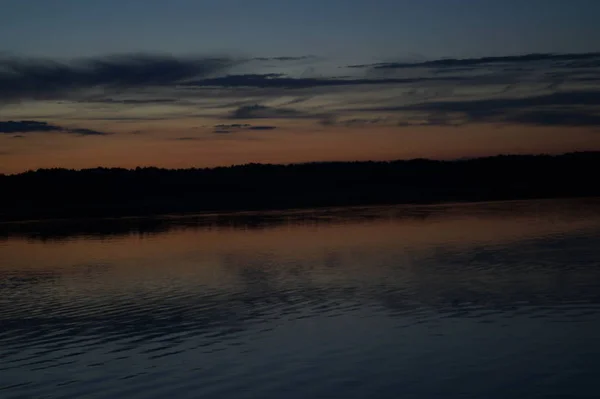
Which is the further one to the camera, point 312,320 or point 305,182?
point 305,182

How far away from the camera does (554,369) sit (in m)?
13.0

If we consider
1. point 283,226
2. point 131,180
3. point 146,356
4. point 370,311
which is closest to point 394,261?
Result: point 370,311

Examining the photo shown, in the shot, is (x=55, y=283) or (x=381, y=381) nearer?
(x=381, y=381)

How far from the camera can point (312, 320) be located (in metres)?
17.3

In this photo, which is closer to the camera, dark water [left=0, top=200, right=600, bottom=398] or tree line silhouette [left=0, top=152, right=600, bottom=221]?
dark water [left=0, top=200, right=600, bottom=398]

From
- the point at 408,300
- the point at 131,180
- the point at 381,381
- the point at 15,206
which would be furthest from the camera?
the point at 131,180

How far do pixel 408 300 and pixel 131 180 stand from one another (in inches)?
3689

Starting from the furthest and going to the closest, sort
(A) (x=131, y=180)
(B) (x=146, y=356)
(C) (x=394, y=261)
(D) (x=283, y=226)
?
(A) (x=131, y=180) → (D) (x=283, y=226) → (C) (x=394, y=261) → (B) (x=146, y=356)

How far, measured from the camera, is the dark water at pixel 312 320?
1278cm

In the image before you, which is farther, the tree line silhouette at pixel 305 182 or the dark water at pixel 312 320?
the tree line silhouette at pixel 305 182

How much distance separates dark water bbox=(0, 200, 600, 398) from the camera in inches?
503

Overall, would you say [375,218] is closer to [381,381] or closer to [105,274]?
[105,274]

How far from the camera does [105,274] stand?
26469 mm

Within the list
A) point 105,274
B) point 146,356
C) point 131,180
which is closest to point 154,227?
point 105,274
